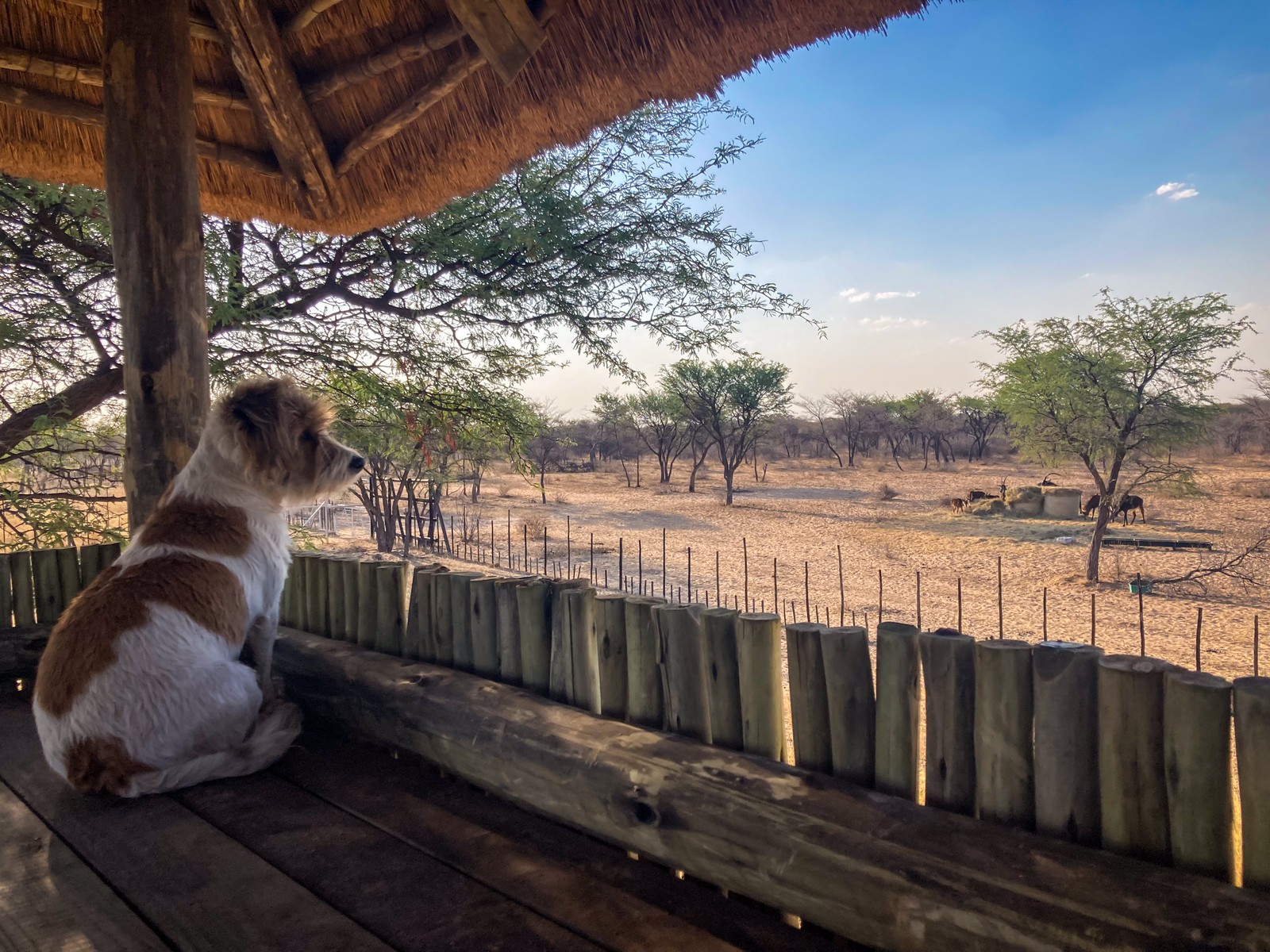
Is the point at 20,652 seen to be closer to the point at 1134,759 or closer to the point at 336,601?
the point at 336,601

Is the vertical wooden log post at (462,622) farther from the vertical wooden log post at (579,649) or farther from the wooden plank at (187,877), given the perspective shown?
the wooden plank at (187,877)

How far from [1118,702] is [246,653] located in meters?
2.77

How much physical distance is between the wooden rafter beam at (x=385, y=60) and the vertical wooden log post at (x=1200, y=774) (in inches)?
123

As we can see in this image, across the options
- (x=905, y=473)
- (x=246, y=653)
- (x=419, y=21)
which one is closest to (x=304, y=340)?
(x=419, y=21)

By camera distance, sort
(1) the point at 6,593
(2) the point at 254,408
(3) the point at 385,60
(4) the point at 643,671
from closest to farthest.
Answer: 1. (4) the point at 643,671
2. (2) the point at 254,408
3. (3) the point at 385,60
4. (1) the point at 6,593

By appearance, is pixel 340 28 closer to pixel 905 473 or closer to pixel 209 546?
pixel 209 546

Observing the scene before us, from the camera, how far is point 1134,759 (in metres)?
1.47

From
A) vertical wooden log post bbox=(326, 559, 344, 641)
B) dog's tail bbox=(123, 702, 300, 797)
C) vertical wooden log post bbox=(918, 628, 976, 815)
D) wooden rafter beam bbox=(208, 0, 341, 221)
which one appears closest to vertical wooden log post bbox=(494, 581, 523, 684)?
dog's tail bbox=(123, 702, 300, 797)

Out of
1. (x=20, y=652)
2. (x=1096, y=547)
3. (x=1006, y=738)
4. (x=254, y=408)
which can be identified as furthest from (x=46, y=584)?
(x=1096, y=547)

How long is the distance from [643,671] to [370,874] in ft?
2.88

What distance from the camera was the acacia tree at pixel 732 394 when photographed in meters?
28.0

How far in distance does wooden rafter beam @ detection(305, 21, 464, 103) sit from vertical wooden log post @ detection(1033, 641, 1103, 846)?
2.98 m

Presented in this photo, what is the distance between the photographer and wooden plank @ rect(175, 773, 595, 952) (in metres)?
1.54

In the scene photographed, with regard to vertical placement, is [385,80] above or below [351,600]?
above
